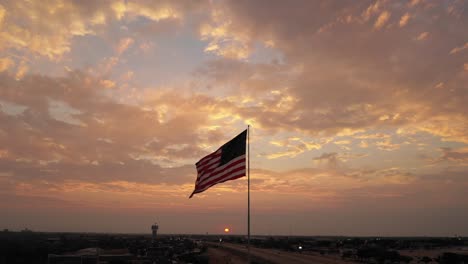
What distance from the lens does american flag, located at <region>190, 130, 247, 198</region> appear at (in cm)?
1895

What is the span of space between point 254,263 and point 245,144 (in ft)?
143

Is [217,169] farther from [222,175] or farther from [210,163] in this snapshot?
[210,163]

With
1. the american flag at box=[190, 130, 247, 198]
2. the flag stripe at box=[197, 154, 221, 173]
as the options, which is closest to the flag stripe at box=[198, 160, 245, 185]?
the american flag at box=[190, 130, 247, 198]

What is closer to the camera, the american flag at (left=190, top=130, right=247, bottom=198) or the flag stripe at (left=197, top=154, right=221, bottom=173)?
the american flag at (left=190, top=130, right=247, bottom=198)

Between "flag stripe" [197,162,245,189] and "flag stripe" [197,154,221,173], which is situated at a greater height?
"flag stripe" [197,154,221,173]

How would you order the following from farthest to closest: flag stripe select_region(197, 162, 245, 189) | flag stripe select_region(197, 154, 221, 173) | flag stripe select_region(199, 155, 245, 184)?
flag stripe select_region(197, 154, 221, 173) → flag stripe select_region(199, 155, 245, 184) → flag stripe select_region(197, 162, 245, 189)

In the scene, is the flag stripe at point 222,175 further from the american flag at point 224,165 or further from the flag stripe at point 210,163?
the flag stripe at point 210,163

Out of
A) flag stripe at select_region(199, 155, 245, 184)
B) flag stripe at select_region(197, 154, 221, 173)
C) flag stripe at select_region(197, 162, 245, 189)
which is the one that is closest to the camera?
flag stripe at select_region(197, 162, 245, 189)

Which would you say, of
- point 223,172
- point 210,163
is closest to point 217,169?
point 223,172

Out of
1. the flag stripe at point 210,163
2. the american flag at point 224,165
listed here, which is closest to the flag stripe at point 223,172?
the american flag at point 224,165

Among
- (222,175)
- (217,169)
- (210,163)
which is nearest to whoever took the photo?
(222,175)

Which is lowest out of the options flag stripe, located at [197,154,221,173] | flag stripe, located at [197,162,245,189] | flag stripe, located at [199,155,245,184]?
flag stripe, located at [197,162,245,189]

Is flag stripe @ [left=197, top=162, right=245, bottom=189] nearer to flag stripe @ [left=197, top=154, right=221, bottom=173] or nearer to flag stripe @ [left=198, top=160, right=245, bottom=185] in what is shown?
flag stripe @ [left=198, top=160, right=245, bottom=185]

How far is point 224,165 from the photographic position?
1980cm
